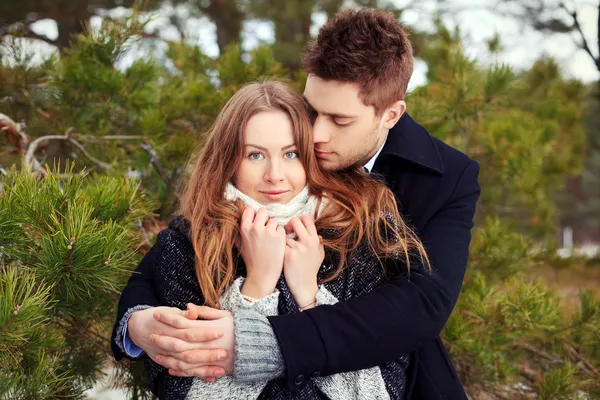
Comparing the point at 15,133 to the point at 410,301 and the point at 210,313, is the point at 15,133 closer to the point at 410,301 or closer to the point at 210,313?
the point at 210,313

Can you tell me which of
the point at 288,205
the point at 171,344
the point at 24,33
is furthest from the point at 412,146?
the point at 24,33

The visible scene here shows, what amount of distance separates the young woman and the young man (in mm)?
61

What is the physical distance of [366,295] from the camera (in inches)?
55.2

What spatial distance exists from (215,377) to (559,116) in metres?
4.68

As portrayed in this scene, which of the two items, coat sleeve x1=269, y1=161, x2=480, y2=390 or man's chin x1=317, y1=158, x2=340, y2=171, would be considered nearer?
coat sleeve x1=269, y1=161, x2=480, y2=390

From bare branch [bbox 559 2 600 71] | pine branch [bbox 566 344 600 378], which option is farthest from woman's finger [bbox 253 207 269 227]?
bare branch [bbox 559 2 600 71]

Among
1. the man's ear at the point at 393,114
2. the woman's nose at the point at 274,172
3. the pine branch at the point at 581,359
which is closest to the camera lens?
the woman's nose at the point at 274,172

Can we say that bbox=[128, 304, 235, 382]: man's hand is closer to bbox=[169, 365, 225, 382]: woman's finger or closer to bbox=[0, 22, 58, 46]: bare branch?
bbox=[169, 365, 225, 382]: woman's finger

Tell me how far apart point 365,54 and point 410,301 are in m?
0.66

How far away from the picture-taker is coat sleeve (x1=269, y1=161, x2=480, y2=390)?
131cm

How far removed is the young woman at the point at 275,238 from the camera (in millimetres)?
1399

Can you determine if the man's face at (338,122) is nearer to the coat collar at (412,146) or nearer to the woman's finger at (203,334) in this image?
the coat collar at (412,146)

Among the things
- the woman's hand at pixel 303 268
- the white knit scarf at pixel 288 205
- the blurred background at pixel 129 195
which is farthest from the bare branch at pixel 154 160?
the woman's hand at pixel 303 268

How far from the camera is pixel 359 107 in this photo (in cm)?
165
